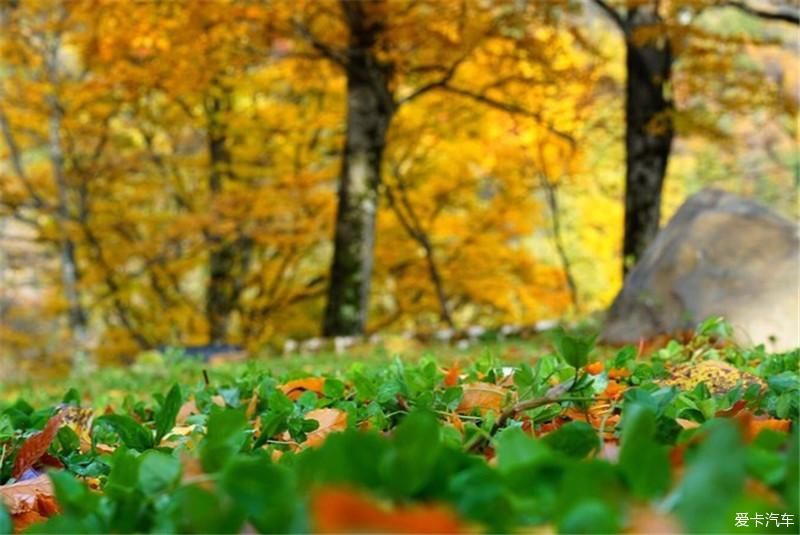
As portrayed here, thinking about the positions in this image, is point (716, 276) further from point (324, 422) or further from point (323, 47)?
point (324, 422)

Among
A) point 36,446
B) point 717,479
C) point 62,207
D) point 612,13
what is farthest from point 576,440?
point 62,207

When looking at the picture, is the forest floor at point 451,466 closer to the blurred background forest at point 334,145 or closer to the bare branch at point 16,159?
the blurred background forest at point 334,145

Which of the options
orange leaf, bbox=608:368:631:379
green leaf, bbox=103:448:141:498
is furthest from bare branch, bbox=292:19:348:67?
green leaf, bbox=103:448:141:498

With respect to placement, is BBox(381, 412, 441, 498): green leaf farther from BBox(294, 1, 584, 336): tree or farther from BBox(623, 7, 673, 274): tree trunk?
BBox(623, 7, 673, 274): tree trunk

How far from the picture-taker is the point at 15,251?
17734 mm

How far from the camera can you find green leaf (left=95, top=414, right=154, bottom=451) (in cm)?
155

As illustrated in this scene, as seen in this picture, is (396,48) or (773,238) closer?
(773,238)

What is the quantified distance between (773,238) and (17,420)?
5802 millimetres

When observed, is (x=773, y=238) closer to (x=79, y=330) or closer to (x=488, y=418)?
(x=488, y=418)

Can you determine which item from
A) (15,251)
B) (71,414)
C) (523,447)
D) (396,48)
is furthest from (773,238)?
(15,251)

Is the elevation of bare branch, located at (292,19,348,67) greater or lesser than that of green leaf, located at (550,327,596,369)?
greater

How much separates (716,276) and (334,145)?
31.4 ft

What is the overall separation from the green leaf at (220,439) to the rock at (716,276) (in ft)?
17.6

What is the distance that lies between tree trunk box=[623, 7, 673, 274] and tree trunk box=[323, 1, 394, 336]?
8.56ft
